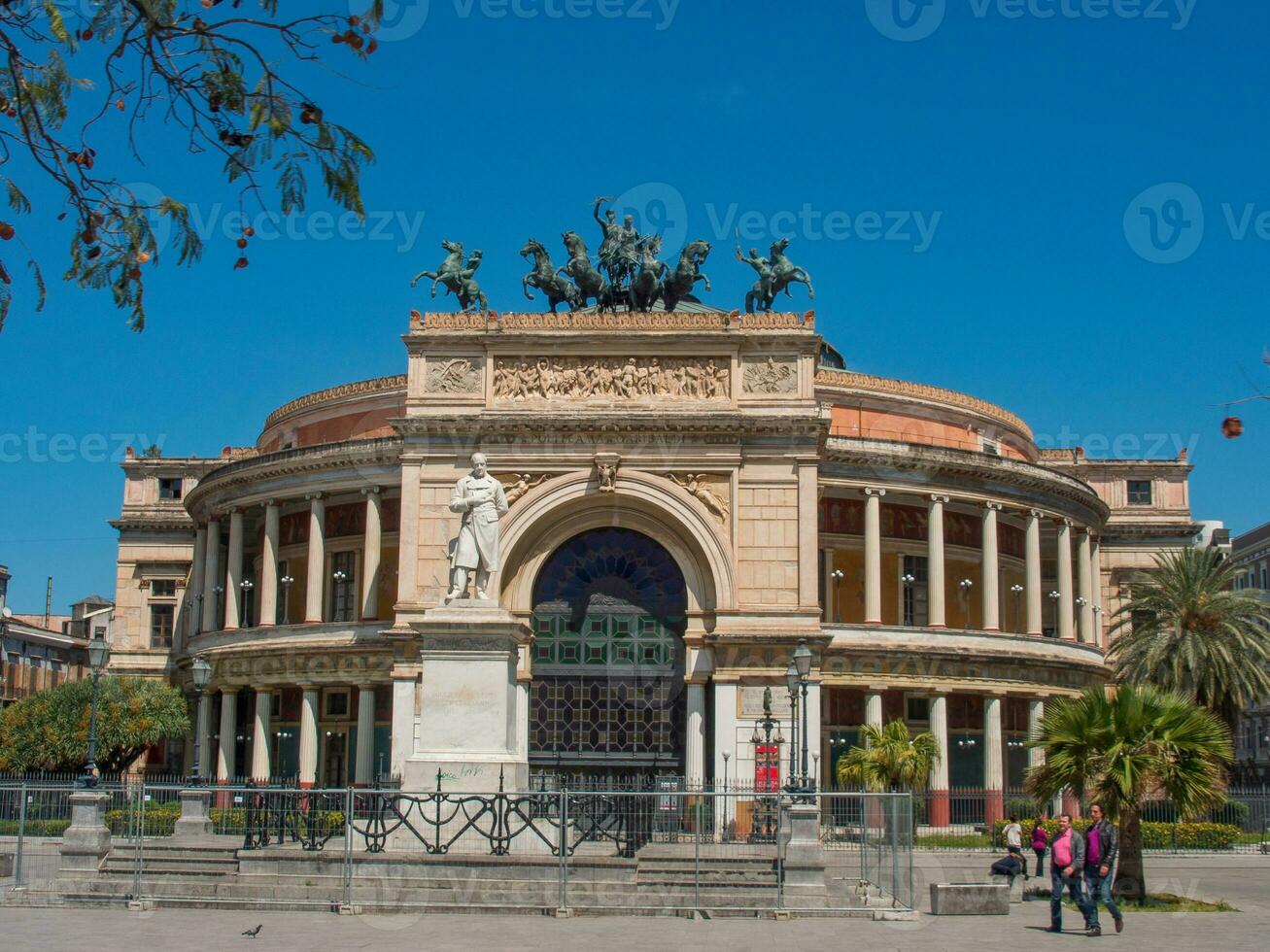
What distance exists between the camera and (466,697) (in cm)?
2883

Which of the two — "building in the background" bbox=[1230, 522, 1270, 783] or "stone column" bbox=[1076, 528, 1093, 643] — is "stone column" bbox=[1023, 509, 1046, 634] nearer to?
"stone column" bbox=[1076, 528, 1093, 643]

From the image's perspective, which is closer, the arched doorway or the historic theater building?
the historic theater building

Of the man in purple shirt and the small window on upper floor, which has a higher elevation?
the small window on upper floor

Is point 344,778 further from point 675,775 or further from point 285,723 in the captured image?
point 675,775

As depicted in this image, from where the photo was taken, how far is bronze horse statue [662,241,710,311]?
5019cm

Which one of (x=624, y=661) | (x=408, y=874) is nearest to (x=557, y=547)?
(x=624, y=661)

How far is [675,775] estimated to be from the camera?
45750 millimetres

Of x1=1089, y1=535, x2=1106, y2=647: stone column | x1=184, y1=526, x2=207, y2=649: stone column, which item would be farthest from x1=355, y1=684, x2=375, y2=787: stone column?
x1=1089, y1=535, x2=1106, y2=647: stone column

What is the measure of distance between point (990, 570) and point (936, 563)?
226 cm

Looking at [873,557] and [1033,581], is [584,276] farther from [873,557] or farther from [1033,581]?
[1033,581]

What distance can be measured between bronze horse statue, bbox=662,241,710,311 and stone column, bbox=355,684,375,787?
17839 mm

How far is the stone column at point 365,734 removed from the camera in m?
55.7

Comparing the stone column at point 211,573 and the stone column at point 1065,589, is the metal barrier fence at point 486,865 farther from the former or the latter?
the stone column at point 211,573

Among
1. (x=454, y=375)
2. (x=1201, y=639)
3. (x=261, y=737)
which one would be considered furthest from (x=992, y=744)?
(x=261, y=737)
